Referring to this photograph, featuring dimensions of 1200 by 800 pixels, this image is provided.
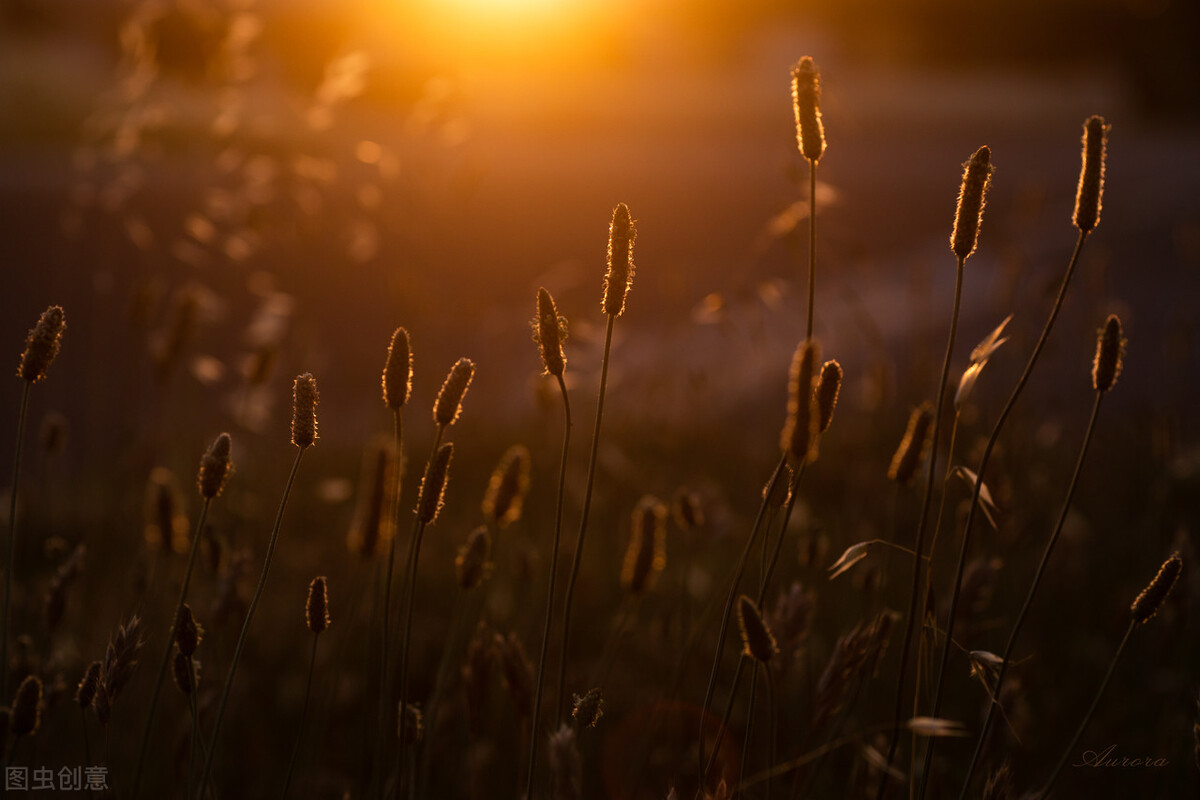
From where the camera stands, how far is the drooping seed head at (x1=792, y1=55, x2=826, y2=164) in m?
1.23

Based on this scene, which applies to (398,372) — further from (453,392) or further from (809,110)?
(809,110)

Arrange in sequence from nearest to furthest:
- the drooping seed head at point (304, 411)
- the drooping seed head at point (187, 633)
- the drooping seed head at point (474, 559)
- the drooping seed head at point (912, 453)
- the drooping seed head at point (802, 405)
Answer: the drooping seed head at point (802, 405), the drooping seed head at point (304, 411), the drooping seed head at point (187, 633), the drooping seed head at point (912, 453), the drooping seed head at point (474, 559)

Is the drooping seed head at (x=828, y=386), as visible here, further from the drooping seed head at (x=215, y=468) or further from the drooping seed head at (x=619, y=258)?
the drooping seed head at (x=215, y=468)

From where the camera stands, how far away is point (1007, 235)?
3422mm

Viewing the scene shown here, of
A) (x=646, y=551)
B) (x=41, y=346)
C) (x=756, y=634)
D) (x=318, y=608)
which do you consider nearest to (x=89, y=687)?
(x=318, y=608)

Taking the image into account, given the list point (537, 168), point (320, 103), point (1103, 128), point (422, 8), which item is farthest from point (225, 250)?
point (422, 8)

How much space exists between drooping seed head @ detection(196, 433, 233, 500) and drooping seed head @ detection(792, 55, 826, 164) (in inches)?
30.8

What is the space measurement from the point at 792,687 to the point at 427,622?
3.88 feet

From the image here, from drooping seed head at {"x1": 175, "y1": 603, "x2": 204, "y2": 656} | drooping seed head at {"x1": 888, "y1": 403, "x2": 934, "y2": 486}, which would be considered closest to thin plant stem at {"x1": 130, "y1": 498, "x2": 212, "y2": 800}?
drooping seed head at {"x1": 175, "y1": 603, "x2": 204, "y2": 656}

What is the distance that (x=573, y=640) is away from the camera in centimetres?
316

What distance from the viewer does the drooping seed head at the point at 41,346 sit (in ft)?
4.27

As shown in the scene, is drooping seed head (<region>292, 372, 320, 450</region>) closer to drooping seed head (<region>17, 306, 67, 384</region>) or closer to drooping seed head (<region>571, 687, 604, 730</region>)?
drooping seed head (<region>17, 306, 67, 384</region>)

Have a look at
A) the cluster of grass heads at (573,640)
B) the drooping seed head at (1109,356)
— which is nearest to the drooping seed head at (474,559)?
the cluster of grass heads at (573,640)

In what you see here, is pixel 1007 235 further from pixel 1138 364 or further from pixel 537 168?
pixel 537 168
